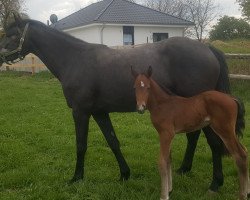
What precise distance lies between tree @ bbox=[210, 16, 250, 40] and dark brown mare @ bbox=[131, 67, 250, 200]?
3213cm

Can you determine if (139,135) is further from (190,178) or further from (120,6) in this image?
(120,6)

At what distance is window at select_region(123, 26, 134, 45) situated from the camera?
87.9ft

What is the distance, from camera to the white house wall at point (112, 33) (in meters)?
25.6

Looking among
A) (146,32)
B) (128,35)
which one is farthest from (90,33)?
(146,32)

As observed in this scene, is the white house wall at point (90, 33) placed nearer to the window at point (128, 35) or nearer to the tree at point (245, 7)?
the window at point (128, 35)

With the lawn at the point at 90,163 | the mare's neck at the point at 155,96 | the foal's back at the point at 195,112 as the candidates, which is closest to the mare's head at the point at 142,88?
the mare's neck at the point at 155,96

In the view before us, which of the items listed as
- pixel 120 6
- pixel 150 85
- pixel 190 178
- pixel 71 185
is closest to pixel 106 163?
pixel 71 185

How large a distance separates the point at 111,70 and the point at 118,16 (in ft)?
74.3

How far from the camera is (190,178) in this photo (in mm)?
4980

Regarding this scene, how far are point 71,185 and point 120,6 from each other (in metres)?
25.4

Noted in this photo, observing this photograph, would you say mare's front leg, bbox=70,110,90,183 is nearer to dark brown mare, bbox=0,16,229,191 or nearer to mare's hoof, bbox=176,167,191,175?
dark brown mare, bbox=0,16,229,191

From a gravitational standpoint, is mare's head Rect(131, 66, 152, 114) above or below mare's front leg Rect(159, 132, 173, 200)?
above

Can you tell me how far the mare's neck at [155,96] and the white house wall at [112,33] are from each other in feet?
71.5

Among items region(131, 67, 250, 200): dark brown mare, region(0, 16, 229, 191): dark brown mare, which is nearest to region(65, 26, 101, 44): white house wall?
region(0, 16, 229, 191): dark brown mare
